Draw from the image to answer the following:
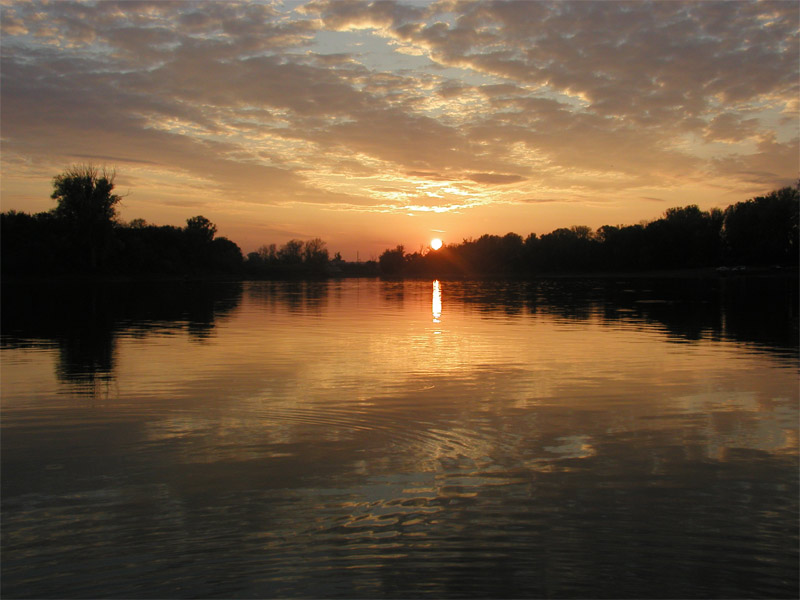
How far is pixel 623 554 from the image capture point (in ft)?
15.8

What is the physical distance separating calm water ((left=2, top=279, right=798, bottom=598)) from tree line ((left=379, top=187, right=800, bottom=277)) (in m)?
112

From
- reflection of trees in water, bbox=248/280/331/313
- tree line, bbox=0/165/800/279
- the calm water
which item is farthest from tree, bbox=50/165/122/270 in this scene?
the calm water

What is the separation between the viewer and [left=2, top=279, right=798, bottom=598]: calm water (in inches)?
181

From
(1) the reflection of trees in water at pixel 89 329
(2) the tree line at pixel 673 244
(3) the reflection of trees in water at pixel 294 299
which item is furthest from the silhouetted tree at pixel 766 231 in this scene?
(1) the reflection of trees in water at pixel 89 329

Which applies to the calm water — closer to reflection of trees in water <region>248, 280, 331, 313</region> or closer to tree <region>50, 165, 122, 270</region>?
reflection of trees in water <region>248, 280, 331, 313</region>

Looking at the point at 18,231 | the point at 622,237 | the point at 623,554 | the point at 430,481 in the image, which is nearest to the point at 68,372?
the point at 430,481

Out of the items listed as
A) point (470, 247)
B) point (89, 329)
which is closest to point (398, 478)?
point (89, 329)

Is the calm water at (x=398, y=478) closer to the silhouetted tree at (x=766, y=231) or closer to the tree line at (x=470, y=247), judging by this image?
the tree line at (x=470, y=247)

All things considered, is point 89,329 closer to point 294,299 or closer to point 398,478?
point 398,478

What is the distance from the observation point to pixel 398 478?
645 centimetres

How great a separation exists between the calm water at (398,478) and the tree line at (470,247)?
283 feet

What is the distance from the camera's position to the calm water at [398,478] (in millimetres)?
4594

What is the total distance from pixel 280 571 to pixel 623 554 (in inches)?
99.4

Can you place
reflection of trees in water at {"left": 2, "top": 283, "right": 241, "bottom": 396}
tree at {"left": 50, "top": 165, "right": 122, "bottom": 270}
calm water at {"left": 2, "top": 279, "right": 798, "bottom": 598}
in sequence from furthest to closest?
tree at {"left": 50, "top": 165, "right": 122, "bottom": 270}
reflection of trees in water at {"left": 2, "top": 283, "right": 241, "bottom": 396}
calm water at {"left": 2, "top": 279, "right": 798, "bottom": 598}
